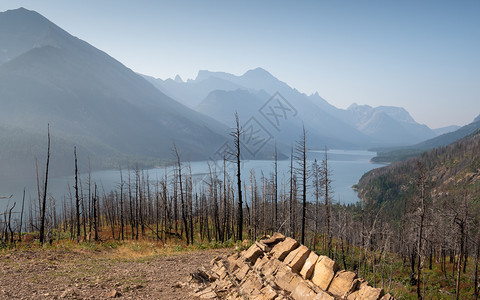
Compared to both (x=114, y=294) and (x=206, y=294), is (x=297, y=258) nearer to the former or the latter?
(x=206, y=294)

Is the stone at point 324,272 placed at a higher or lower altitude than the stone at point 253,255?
higher

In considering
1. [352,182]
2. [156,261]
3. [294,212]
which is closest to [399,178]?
[352,182]

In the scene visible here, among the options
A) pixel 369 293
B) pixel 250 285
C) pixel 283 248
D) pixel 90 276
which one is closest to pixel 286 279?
pixel 250 285

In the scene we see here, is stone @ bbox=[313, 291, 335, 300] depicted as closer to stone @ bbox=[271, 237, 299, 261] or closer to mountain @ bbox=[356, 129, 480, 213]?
stone @ bbox=[271, 237, 299, 261]

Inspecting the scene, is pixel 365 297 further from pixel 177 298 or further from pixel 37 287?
pixel 37 287

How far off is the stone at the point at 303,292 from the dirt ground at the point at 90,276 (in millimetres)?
4656

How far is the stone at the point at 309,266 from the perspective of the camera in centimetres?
1021

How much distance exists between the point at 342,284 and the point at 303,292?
4.58 feet

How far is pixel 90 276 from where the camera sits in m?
13.8

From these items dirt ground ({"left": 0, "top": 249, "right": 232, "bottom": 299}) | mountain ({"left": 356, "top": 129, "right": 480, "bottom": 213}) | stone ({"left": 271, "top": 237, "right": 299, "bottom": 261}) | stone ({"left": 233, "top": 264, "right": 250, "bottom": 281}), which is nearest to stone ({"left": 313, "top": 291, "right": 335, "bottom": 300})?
stone ({"left": 271, "top": 237, "right": 299, "bottom": 261})

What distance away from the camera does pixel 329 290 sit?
30.6 ft

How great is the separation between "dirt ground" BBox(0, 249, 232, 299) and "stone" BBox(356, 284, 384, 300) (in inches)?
271

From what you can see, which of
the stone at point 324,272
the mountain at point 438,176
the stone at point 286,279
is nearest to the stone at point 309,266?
the stone at point 324,272

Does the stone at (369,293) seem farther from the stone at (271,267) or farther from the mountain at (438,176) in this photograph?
the mountain at (438,176)
